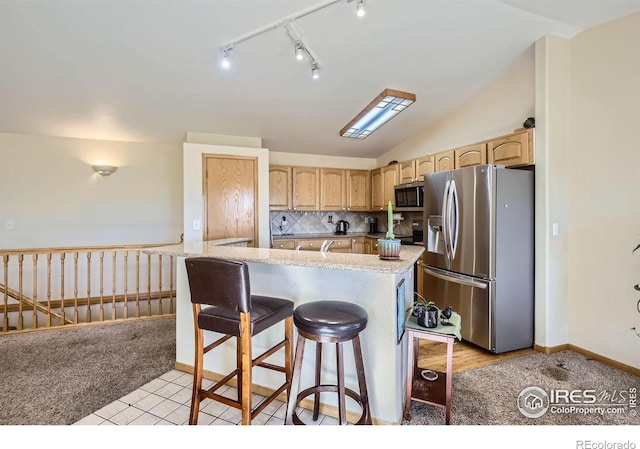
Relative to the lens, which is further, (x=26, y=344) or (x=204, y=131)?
(x=204, y=131)

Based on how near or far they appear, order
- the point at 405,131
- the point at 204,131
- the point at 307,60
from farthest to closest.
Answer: the point at 405,131, the point at 204,131, the point at 307,60

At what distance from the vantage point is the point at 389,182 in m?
4.93

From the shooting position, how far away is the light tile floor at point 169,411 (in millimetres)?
1827

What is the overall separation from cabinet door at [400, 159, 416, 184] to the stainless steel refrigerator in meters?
1.28

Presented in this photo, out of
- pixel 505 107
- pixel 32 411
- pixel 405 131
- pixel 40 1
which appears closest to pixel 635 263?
pixel 505 107

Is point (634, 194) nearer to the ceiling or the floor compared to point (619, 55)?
nearer to the floor

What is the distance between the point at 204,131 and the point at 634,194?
176 inches

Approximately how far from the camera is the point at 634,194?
2.40 metres

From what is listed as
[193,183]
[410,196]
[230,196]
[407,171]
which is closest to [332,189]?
[407,171]

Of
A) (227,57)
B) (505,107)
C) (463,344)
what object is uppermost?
(227,57)

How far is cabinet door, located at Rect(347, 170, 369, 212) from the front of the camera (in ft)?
17.8

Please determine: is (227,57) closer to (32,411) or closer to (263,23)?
(263,23)

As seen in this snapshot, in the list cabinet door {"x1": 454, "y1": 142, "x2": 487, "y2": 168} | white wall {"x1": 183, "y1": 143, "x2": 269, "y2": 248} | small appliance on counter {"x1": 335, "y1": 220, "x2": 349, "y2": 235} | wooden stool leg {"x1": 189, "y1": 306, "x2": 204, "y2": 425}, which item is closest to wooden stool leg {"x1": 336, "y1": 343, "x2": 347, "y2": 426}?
wooden stool leg {"x1": 189, "y1": 306, "x2": 204, "y2": 425}

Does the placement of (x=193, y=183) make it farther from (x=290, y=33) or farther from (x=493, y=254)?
(x=493, y=254)
